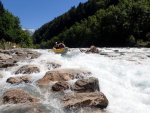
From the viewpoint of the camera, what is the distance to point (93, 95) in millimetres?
10023

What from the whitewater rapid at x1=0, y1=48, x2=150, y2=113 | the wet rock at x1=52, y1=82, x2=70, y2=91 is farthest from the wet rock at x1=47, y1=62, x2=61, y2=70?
the wet rock at x1=52, y1=82, x2=70, y2=91

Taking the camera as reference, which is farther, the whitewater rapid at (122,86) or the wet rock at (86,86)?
the wet rock at (86,86)

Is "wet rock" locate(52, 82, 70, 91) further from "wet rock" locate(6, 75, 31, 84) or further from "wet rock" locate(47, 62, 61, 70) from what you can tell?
"wet rock" locate(47, 62, 61, 70)

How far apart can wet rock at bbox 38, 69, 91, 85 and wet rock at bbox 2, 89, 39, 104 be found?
199cm

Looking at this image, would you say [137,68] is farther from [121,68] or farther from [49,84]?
[49,84]

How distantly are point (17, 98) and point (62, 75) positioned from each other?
316cm

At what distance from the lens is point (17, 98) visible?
32.5ft

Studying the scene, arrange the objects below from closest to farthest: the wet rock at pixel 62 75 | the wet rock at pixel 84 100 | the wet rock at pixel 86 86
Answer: the wet rock at pixel 84 100
the wet rock at pixel 86 86
the wet rock at pixel 62 75

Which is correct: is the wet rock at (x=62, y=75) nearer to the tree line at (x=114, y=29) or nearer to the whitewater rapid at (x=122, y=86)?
the whitewater rapid at (x=122, y=86)

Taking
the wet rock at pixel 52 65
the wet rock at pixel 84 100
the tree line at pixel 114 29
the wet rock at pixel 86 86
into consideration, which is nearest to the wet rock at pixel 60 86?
the wet rock at pixel 86 86

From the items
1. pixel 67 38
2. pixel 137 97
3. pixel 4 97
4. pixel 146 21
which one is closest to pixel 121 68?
pixel 137 97

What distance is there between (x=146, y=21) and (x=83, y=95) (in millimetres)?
58423

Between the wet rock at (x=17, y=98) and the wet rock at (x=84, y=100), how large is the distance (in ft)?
4.22

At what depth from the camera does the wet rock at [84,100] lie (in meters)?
9.55
